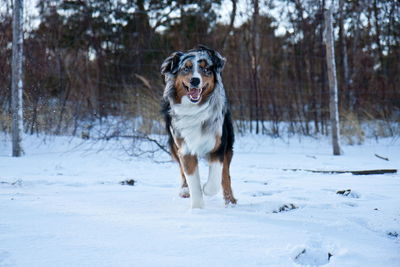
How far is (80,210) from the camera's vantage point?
3.00 metres

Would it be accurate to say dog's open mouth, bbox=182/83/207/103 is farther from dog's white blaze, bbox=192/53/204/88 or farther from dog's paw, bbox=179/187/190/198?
dog's paw, bbox=179/187/190/198

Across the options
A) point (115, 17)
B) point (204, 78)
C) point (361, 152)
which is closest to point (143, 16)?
point (115, 17)

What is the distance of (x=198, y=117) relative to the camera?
11.2 ft

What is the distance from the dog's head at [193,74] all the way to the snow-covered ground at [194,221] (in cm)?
98

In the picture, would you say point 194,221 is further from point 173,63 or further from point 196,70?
point 173,63

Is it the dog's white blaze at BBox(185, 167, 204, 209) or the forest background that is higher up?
the forest background

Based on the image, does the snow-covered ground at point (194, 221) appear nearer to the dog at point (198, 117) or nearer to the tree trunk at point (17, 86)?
the dog at point (198, 117)

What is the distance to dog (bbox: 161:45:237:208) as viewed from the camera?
336 centimetres

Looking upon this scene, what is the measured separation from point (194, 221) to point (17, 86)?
18.0 feet

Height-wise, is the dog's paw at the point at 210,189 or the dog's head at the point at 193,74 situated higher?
the dog's head at the point at 193,74

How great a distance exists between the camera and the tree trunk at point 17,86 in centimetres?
686

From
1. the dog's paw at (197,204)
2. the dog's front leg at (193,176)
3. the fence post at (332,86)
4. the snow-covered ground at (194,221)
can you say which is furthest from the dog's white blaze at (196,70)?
the fence post at (332,86)

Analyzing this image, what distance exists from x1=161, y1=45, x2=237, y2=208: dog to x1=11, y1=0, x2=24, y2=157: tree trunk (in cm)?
437

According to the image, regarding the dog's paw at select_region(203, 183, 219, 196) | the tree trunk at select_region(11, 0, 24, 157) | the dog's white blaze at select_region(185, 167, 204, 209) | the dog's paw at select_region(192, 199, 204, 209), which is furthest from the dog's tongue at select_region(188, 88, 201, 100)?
the tree trunk at select_region(11, 0, 24, 157)
